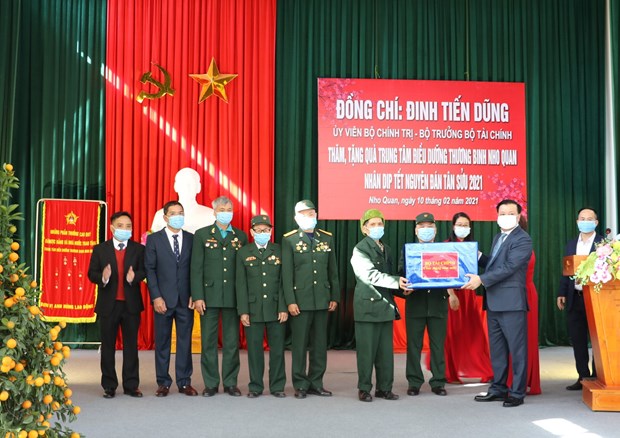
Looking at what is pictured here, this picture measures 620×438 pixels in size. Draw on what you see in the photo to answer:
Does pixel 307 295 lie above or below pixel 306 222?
below

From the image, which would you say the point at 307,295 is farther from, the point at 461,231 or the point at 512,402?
the point at 512,402

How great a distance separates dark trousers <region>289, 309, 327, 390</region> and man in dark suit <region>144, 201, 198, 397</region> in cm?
76

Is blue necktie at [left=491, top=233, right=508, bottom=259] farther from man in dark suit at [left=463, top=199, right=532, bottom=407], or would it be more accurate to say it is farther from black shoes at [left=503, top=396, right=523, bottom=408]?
black shoes at [left=503, top=396, right=523, bottom=408]

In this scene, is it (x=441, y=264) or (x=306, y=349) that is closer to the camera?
(x=441, y=264)

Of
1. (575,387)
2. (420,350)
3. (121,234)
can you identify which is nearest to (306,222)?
(420,350)

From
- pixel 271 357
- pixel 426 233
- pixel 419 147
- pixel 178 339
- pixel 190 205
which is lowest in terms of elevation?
pixel 271 357

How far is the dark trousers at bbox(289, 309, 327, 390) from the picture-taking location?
515cm

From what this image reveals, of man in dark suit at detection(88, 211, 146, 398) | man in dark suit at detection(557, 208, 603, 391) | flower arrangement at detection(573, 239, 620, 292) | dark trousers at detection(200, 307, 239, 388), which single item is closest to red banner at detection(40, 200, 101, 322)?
man in dark suit at detection(88, 211, 146, 398)

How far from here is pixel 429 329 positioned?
5293 mm

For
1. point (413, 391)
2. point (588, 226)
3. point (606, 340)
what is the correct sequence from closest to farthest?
point (606, 340) < point (413, 391) < point (588, 226)

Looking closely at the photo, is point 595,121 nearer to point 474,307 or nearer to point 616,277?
point 474,307

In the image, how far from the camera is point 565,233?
27.4ft

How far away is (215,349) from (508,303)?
2109 millimetres

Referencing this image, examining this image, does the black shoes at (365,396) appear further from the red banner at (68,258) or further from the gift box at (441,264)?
the red banner at (68,258)
